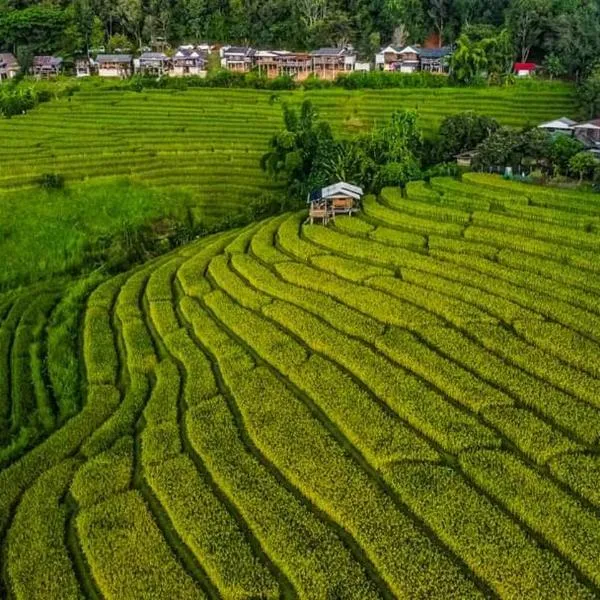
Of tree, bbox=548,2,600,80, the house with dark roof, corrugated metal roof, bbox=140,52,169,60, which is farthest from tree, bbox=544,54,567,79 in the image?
corrugated metal roof, bbox=140,52,169,60

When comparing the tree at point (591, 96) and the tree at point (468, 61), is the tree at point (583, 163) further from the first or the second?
the tree at point (468, 61)

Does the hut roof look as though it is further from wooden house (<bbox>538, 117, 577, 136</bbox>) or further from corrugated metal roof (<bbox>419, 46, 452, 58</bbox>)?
corrugated metal roof (<bbox>419, 46, 452, 58</bbox>)

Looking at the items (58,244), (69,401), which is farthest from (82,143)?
(69,401)

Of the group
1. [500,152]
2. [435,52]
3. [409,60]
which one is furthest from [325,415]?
[409,60]

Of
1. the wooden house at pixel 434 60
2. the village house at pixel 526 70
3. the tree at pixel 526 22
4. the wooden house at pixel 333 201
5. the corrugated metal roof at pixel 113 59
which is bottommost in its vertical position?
the wooden house at pixel 333 201

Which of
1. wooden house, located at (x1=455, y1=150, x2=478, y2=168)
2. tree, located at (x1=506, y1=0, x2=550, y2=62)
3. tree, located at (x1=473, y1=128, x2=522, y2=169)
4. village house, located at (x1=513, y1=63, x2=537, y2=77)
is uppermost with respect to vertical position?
tree, located at (x1=506, y1=0, x2=550, y2=62)

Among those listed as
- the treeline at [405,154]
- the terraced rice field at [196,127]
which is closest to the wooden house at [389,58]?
the terraced rice field at [196,127]
